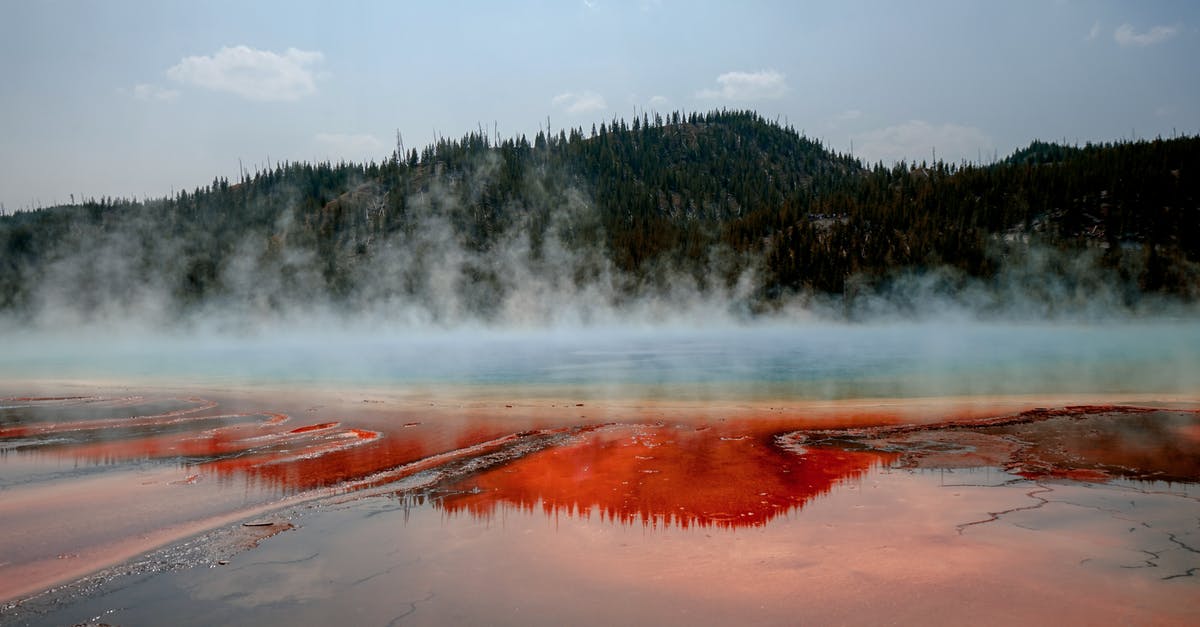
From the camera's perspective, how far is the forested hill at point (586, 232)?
8325 cm

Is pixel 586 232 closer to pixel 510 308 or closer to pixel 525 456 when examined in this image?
pixel 510 308

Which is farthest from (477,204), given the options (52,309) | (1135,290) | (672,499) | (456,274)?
(672,499)

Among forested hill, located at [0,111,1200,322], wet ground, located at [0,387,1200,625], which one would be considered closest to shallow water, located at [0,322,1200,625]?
wet ground, located at [0,387,1200,625]

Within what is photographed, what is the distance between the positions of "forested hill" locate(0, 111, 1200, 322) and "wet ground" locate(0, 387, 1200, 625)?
7867 cm

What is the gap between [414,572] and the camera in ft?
20.7

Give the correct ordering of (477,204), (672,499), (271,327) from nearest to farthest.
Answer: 1. (672,499)
2. (271,327)
3. (477,204)

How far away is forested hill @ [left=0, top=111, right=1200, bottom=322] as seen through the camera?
3278 inches

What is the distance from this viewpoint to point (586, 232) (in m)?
109

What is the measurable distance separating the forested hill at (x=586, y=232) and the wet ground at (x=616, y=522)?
78665 millimetres

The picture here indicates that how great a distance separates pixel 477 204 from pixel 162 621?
119671 mm

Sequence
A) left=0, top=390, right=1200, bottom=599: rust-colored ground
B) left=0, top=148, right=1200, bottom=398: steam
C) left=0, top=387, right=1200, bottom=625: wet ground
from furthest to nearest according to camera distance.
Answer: left=0, top=148, right=1200, bottom=398: steam
left=0, top=390, right=1200, bottom=599: rust-colored ground
left=0, top=387, right=1200, bottom=625: wet ground

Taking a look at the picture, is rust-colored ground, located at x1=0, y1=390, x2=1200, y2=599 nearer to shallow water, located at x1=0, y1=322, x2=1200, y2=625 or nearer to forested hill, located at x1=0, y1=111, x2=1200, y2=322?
shallow water, located at x1=0, y1=322, x2=1200, y2=625

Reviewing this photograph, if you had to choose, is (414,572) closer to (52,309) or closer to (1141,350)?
(1141,350)

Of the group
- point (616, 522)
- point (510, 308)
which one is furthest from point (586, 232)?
point (616, 522)
